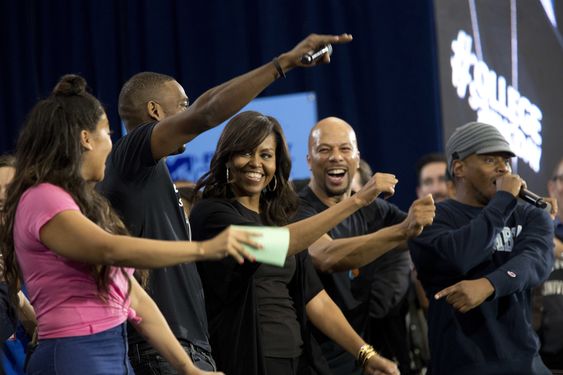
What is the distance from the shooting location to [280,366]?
9.14ft

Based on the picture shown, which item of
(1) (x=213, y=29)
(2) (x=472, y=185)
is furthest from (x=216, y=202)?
(1) (x=213, y=29)

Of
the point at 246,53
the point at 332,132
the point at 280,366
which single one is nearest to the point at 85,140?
the point at 280,366

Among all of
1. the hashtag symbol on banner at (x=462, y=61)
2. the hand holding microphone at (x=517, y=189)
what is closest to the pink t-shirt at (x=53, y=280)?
the hand holding microphone at (x=517, y=189)

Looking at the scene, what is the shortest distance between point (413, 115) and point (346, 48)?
0.63 meters

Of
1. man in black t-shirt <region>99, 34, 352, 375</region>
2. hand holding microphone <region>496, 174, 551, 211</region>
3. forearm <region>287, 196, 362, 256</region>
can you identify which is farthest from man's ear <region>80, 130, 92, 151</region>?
hand holding microphone <region>496, 174, 551, 211</region>

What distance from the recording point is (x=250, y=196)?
2.97 meters

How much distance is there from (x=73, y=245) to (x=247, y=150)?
116 centimetres

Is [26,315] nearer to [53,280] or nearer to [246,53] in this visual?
[53,280]

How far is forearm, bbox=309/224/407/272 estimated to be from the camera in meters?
3.08

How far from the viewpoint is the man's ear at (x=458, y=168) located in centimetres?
320

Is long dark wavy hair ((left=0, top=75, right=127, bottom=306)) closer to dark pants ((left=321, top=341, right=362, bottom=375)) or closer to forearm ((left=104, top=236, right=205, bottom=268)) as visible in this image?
forearm ((left=104, top=236, right=205, bottom=268))

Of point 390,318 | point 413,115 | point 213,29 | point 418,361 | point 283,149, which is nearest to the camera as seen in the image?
point 283,149

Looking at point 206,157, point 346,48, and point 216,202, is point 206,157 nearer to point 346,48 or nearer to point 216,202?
point 346,48

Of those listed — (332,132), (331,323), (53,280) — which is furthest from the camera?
(332,132)
